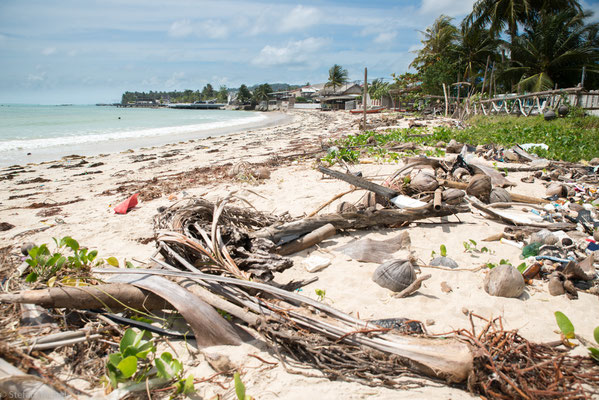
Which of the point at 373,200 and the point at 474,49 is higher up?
the point at 474,49

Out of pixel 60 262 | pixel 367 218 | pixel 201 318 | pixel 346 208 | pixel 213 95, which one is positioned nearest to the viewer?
pixel 201 318

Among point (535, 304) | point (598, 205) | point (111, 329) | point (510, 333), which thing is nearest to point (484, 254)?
point (535, 304)

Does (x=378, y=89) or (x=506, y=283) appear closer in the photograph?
(x=506, y=283)

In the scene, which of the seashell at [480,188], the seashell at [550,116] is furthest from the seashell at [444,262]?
the seashell at [550,116]

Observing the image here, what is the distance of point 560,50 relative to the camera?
73.8 feet

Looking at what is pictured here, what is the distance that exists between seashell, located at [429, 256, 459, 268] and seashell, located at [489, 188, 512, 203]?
206 centimetres

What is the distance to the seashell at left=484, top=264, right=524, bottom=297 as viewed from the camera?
265 cm

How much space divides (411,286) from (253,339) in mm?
1430

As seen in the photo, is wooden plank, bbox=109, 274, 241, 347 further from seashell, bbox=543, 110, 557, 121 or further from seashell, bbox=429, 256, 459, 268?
seashell, bbox=543, 110, 557, 121

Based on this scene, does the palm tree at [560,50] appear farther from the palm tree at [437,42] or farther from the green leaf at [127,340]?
the green leaf at [127,340]

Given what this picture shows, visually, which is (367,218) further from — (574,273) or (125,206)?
(125,206)

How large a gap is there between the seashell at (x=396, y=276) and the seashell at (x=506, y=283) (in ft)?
2.16

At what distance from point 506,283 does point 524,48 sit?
93.9 feet

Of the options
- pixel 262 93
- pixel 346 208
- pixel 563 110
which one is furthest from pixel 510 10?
pixel 262 93
